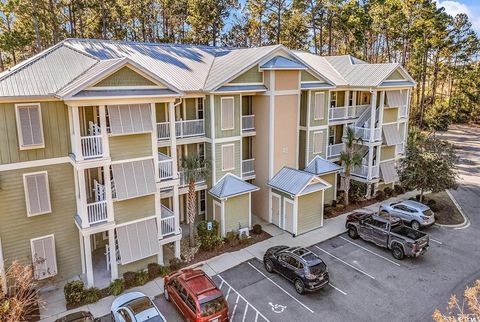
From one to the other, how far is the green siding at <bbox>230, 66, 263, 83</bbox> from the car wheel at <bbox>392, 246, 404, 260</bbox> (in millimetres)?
13387

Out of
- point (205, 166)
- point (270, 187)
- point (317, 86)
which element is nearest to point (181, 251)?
point (205, 166)

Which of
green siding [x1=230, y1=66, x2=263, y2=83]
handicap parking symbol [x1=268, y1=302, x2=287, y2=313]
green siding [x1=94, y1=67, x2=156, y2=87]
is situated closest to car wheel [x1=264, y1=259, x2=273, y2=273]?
handicap parking symbol [x1=268, y1=302, x2=287, y2=313]

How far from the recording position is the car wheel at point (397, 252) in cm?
1923

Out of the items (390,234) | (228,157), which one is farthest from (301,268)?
(228,157)

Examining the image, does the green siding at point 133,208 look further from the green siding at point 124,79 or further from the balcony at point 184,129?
the green siding at point 124,79

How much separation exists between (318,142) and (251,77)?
7.96 metres

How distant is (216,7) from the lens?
1826 inches

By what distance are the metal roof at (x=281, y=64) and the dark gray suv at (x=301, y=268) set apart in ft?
38.9

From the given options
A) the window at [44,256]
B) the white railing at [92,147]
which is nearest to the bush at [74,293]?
the window at [44,256]

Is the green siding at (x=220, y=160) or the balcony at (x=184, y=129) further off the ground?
the balcony at (x=184, y=129)

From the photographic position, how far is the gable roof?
2208 cm

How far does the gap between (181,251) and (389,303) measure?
442 inches

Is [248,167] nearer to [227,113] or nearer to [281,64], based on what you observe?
[227,113]

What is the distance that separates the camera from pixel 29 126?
50.6ft
